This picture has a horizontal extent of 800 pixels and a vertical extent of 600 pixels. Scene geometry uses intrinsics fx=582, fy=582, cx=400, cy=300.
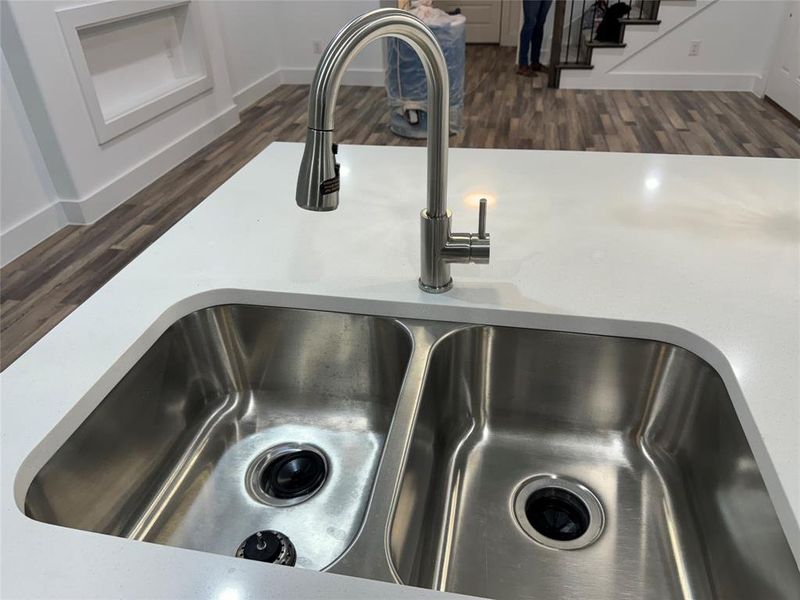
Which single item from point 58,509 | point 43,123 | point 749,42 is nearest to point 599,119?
point 749,42

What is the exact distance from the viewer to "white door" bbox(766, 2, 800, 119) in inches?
161

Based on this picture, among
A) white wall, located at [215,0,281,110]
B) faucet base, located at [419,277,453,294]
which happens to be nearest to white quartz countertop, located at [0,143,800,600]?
faucet base, located at [419,277,453,294]

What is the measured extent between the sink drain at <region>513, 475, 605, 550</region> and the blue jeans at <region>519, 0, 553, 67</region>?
524 centimetres

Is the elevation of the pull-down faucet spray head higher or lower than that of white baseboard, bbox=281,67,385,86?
higher

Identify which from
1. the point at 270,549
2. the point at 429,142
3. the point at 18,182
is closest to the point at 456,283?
the point at 429,142

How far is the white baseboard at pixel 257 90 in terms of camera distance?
477 cm

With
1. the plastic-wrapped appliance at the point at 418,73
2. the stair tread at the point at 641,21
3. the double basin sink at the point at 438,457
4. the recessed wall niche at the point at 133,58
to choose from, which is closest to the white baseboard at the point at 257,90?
the recessed wall niche at the point at 133,58

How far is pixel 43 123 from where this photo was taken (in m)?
2.72

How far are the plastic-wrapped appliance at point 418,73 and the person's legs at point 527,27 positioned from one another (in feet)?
5.63

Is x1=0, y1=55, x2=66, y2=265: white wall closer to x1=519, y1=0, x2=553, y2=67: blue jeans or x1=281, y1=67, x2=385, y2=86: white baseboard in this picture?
x1=281, y1=67, x2=385, y2=86: white baseboard

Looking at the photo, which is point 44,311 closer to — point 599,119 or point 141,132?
point 141,132

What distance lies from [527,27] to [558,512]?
539 centimetres

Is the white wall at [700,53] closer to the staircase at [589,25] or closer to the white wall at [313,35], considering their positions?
the staircase at [589,25]

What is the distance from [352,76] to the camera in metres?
5.25
